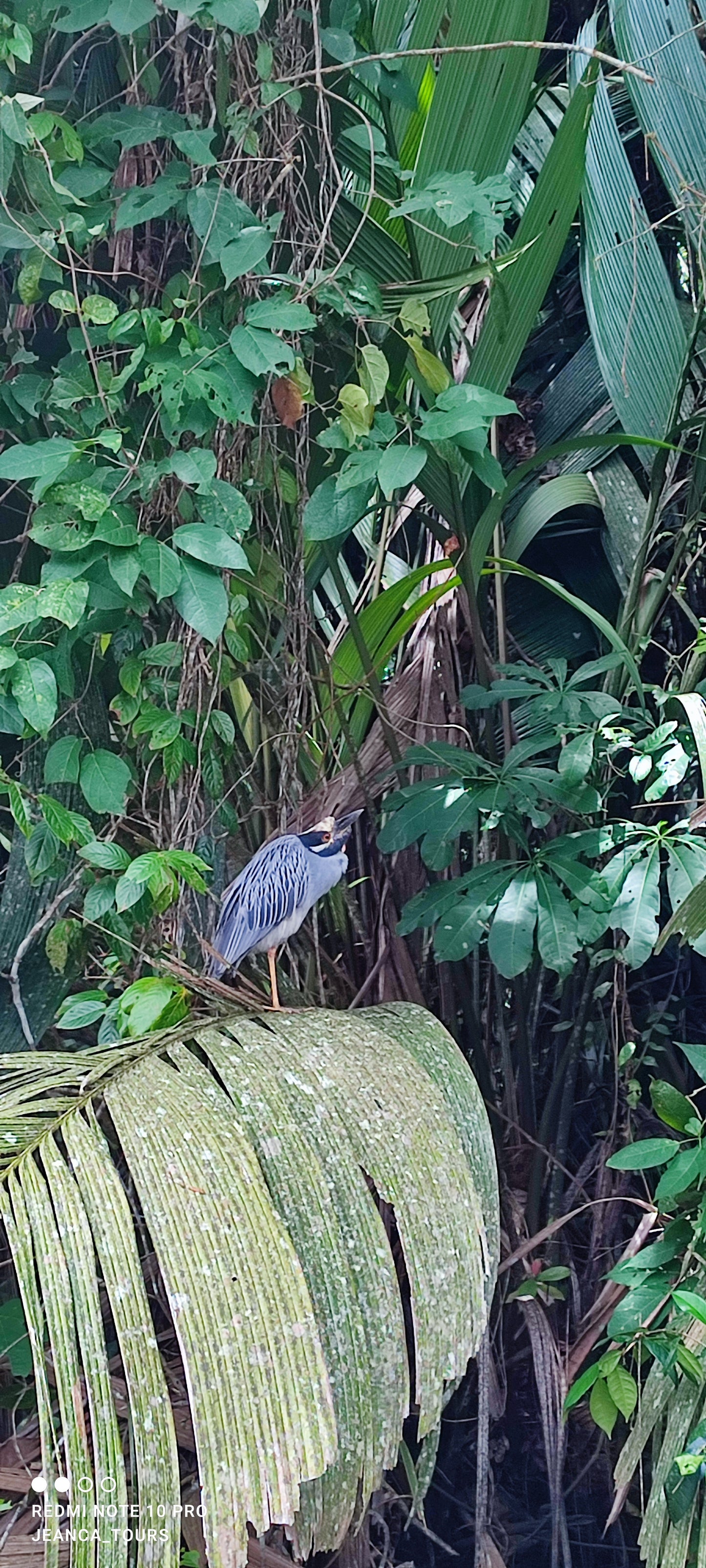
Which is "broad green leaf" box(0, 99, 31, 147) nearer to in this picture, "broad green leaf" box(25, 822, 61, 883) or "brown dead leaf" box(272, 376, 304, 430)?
"brown dead leaf" box(272, 376, 304, 430)

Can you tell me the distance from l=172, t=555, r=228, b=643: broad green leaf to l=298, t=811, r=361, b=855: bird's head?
0.99ft

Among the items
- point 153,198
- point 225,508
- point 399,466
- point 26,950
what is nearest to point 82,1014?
point 26,950

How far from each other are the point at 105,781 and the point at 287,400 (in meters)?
0.50

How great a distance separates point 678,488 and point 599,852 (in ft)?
1.76

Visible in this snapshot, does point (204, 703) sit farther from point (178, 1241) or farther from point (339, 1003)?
point (178, 1241)

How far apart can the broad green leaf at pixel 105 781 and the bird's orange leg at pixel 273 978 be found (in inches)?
10.1

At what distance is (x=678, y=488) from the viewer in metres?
1.60

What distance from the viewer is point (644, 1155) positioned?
1.31 meters

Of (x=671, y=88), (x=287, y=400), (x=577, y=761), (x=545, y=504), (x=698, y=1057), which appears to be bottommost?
(x=698, y=1057)

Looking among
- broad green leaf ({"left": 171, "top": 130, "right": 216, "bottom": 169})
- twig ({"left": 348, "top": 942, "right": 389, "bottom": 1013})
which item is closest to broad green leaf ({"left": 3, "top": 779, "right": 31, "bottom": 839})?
twig ({"left": 348, "top": 942, "right": 389, "bottom": 1013})

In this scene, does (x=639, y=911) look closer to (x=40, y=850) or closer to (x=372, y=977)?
(x=372, y=977)

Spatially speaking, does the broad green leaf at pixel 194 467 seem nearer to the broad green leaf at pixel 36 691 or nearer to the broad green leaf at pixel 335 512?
the broad green leaf at pixel 335 512

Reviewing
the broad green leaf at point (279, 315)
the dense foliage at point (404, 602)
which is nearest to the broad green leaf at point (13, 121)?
the dense foliage at point (404, 602)

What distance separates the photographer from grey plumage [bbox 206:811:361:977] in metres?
1.37
